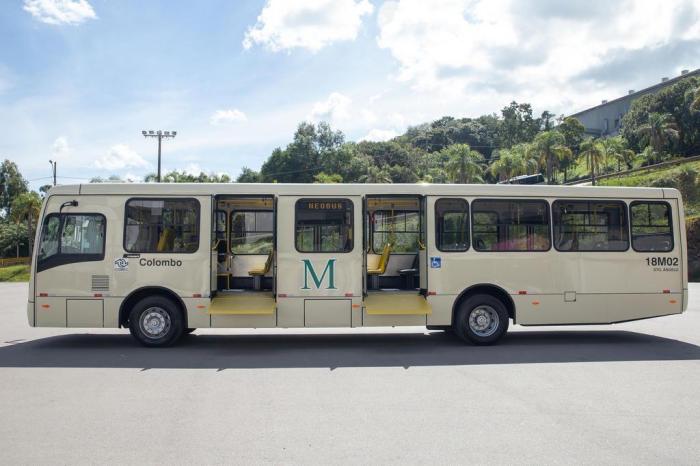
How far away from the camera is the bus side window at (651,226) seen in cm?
1091

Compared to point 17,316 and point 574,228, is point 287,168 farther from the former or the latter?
point 574,228

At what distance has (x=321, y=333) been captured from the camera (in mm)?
12133

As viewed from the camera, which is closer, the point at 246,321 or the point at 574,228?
the point at 246,321

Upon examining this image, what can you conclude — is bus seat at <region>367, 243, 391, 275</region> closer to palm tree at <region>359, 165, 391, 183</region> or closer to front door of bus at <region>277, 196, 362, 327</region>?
front door of bus at <region>277, 196, 362, 327</region>

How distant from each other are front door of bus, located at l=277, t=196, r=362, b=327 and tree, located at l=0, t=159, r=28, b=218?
8135cm

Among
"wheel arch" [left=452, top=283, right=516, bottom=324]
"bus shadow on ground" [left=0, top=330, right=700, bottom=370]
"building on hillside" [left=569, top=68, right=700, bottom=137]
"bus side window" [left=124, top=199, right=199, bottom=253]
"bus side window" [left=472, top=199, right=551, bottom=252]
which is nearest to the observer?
"bus shadow on ground" [left=0, top=330, right=700, bottom=370]

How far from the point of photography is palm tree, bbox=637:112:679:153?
214 ft

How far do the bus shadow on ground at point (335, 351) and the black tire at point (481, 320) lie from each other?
0.65ft

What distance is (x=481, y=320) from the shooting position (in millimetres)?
10344

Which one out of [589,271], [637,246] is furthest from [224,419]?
[637,246]

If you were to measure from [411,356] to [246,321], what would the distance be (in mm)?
2997

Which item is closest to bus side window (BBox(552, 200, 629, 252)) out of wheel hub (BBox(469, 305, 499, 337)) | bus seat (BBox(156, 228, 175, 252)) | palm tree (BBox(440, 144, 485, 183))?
wheel hub (BBox(469, 305, 499, 337))

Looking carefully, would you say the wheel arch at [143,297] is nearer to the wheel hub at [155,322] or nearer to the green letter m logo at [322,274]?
the wheel hub at [155,322]

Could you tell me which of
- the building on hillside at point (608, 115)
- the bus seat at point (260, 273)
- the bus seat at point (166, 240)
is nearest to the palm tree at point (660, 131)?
the building on hillside at point (608, 115)
